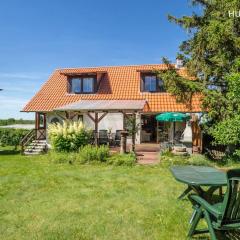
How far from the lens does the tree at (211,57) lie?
1725cm

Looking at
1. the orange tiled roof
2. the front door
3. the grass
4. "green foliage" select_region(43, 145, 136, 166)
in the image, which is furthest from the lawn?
the front door

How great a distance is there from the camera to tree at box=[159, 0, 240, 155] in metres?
17.2

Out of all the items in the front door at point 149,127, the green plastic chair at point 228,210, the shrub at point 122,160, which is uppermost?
the front door at point 149,127

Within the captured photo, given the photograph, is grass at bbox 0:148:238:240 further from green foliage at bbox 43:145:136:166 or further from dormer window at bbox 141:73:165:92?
dormer window at bbox 141:73:165:92

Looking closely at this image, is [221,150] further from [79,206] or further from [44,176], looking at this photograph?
[79,206]

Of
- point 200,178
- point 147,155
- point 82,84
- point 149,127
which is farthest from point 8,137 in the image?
point 200,178

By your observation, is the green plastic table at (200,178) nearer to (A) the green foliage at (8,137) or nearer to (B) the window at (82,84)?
(B) the window at (82,84)

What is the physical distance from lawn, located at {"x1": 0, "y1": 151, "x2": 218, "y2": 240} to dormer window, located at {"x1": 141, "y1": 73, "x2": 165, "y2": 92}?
14.1 meters

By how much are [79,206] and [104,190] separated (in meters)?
2.09

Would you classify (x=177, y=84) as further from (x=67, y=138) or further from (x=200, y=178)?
(x=200, y=178)

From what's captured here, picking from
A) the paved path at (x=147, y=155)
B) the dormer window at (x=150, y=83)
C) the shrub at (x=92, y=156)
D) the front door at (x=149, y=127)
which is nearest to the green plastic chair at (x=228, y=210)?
the paved path at (x=147, y=155)

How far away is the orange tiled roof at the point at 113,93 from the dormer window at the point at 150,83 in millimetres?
488

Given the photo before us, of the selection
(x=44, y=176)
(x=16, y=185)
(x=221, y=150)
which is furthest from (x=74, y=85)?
(x=16, y=185)

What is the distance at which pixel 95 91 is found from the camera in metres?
28.2
